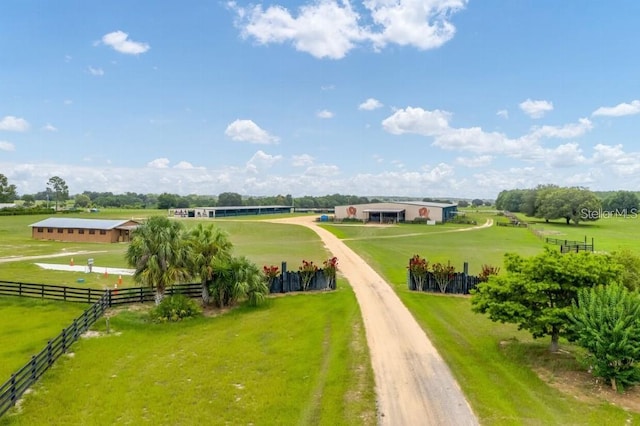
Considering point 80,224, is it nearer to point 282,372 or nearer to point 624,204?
point 282,372

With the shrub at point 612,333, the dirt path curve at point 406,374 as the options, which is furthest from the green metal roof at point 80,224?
the shrub at point 612,333

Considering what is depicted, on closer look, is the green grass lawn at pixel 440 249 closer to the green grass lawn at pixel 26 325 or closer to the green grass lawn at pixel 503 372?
the green grass lawn at pixel 503 372

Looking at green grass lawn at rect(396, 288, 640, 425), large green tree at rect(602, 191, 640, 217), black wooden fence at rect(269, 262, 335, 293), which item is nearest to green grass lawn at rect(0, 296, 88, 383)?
black wooden fence at rect(269, 262, 335, 293)

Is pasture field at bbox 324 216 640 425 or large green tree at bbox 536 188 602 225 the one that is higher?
large green tree at bbox 536 188 602 225

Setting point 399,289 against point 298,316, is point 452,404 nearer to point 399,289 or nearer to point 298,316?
point 298,316

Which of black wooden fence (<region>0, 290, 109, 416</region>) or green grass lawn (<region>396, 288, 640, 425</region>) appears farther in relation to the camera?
black wooden fence (<region>0, 290, 109, 416</region>)

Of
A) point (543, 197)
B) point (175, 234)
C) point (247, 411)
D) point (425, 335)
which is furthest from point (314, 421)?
point (543, 197)

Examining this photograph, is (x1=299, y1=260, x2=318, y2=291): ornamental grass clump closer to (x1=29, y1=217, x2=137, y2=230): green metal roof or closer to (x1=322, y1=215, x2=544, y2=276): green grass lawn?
(x1=322, y1=215, x2=544, y2=276): green grass lawn
